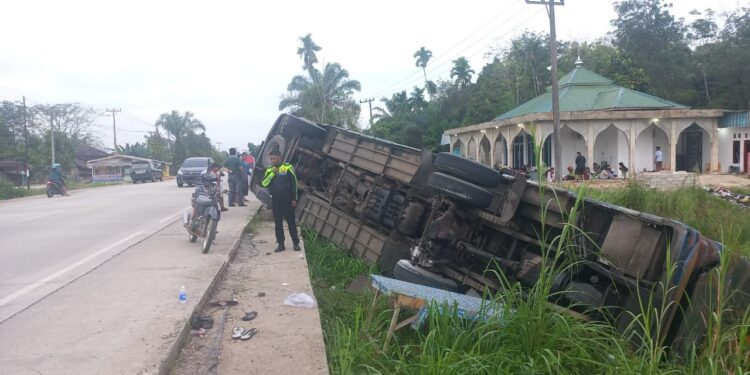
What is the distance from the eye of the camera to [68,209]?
15031 millimetres

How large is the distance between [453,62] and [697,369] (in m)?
49.5

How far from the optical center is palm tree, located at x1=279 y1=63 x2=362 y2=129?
46.9 m

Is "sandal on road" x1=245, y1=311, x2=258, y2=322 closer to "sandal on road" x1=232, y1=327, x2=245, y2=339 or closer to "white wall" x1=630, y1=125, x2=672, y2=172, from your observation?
"sandal on road" x1=232, y1=327, x2=245, y2=339

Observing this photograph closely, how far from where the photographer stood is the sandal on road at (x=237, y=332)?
4.25 metres

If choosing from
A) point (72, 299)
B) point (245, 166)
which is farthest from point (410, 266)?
point (245, 166)

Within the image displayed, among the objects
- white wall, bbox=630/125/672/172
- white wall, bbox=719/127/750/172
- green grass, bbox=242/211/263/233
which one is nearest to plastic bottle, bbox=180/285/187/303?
green grass, bbox=242/211/263/233

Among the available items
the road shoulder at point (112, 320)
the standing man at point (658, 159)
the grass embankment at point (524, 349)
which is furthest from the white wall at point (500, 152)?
the grass embankment at point (524, 349)

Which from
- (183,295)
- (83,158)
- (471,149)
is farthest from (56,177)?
(83,158)

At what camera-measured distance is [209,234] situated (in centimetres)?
755

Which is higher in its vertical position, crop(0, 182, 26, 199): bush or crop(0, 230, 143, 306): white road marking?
crop(0, 182, 26, 199): bush

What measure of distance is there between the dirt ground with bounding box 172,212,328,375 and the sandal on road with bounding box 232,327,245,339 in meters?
0.04

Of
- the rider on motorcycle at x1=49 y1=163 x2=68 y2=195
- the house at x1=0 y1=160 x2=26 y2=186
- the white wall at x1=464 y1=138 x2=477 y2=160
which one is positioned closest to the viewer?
the rider on motorcycle at x1=49 y1=163 x2=68 y2=195

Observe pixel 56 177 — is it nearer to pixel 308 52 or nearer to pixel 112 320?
pixel 112 320

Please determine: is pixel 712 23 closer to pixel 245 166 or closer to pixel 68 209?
pixel 245 166
